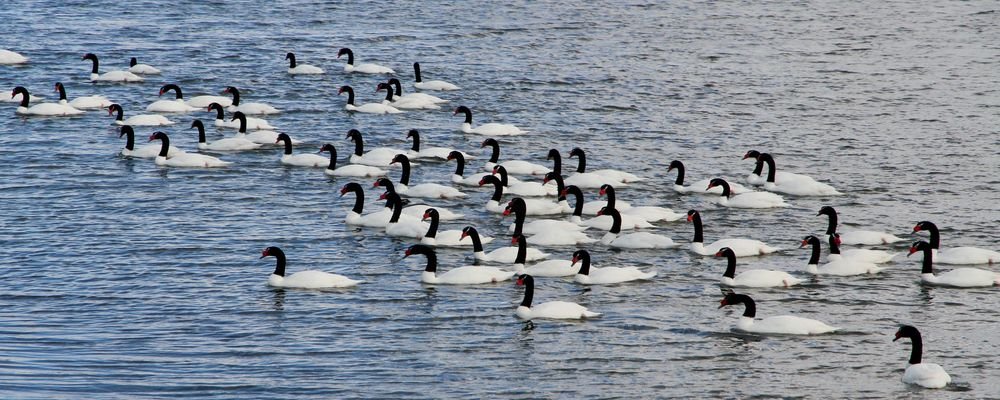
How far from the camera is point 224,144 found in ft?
133

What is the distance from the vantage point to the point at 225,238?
1239 inches

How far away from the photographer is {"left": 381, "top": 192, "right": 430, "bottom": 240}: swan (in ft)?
103

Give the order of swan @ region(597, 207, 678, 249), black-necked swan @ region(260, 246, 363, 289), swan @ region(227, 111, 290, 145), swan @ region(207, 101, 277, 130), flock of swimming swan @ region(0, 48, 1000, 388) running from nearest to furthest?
1. black-necked swan @ region(260, 246, 363, 289)
2. flock of swimming swan @ region(0, 48, 1000, 388)
3. swan @ region(597, 207, 678, 249)
4. swan @ region(227, 111, 290, 145)
5. swan @ region(207, 101, 277, 130)

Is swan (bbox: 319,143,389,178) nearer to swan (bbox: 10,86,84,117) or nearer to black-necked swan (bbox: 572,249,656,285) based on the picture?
swan (bbox: 10,86,84,117)

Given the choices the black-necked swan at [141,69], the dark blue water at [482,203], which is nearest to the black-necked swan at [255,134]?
the dark blue water at [482,203]

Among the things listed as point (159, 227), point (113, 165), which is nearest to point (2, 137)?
point (113, 165)

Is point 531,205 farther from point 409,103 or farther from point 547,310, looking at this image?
point 409,103

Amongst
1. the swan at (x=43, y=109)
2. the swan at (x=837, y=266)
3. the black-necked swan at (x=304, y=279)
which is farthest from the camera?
the swan at (x=43, y=109)

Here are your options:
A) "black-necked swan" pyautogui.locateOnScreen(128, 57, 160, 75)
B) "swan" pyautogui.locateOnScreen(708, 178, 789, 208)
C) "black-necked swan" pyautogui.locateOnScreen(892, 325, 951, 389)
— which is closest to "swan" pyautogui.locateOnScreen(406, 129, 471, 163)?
"swan" pyautogui.locateOnScreen(708, 178, 789, 208)

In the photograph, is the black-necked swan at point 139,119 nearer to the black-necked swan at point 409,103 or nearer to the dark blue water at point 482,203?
the dark blue water at point 482,203

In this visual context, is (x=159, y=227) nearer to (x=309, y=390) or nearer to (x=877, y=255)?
(x=309, y=390)

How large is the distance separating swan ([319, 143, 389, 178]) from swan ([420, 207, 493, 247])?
6.99 metres

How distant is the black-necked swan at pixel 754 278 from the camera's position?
91.3 ft

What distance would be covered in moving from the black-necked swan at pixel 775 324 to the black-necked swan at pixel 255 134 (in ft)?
59.6
